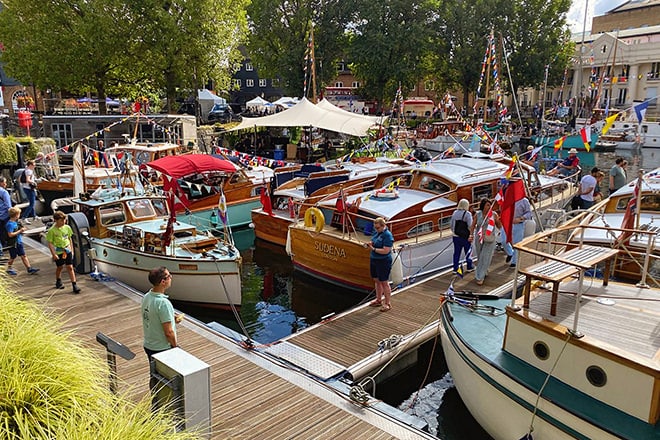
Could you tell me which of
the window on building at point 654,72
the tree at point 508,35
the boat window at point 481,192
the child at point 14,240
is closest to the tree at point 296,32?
the tree at point 508,35

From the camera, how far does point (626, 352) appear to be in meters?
5.73

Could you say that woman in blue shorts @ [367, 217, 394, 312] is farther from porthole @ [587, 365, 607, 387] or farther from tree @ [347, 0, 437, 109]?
tree @ [347, 0, 437, 109]

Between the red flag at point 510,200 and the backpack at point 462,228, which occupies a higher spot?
the red flag at point 510,200

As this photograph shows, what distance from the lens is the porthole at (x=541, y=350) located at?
6497 mm

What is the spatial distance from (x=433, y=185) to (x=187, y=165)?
24.4 ft

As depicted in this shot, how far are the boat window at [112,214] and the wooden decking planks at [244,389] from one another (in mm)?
2920

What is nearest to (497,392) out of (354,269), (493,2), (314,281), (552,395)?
(552,395)

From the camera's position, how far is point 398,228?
499 inches

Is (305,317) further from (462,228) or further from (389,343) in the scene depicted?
(462,228)

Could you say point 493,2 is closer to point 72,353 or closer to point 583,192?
point 583,192

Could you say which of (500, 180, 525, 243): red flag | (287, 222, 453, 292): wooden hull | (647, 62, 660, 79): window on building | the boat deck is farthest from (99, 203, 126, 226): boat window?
(647, 62, 660, 79): window on building

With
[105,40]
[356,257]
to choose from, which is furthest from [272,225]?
[105,40]

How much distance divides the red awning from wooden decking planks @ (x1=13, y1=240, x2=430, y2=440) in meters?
5.66

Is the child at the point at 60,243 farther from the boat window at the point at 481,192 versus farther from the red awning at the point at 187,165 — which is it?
the boat window at the point at 481,192
